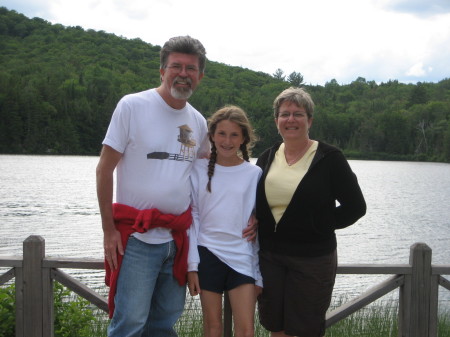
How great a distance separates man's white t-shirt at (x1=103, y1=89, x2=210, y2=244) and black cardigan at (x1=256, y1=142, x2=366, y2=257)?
551mm

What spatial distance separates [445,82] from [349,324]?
119263 mm

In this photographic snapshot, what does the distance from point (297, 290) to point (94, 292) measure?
1.34 meters

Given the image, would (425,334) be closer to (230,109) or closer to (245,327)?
(245,327)

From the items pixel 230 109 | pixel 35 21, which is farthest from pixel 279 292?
pixel 35 21

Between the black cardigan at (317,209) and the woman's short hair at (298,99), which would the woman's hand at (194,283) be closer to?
the black cardigan at (317,209)

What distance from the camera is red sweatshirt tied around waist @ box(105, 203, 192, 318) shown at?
9.67ft

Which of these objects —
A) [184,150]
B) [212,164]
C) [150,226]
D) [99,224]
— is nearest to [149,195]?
[150,226]

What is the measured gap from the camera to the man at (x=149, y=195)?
294 cm

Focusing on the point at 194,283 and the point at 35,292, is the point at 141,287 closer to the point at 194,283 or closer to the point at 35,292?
the point at 194,283

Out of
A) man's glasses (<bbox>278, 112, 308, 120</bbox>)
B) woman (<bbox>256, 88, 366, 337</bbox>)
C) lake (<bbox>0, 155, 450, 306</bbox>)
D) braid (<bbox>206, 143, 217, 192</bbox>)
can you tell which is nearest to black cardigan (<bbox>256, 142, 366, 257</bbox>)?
woman (<bbox>256, 88, 366, 337</bbox>)

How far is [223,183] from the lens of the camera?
3.22m

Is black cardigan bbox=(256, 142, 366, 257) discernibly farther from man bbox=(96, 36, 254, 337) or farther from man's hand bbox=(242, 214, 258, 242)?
man bbox=(96, 36, 254, 337)

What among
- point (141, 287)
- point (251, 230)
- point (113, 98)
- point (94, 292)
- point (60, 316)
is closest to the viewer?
point (141, 287)

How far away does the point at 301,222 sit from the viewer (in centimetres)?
313
